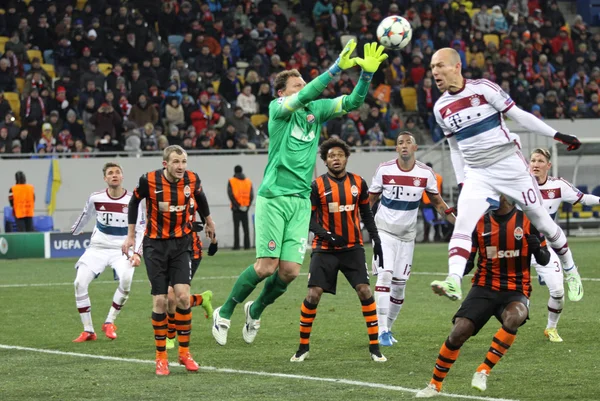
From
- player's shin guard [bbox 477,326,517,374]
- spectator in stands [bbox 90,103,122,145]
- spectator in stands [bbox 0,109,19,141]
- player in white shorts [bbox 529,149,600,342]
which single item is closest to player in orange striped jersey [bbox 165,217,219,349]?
player's shin guard [bbox 477,326,517,374]

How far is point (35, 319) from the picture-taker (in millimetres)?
14477

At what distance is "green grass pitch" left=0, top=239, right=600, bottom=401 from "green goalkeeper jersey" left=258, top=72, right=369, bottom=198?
1.63m

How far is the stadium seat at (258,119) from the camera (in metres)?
29.7

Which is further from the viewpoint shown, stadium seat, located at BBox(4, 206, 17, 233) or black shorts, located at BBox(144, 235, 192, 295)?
stadium seat, located at BBox(4, 206, 17, 233)

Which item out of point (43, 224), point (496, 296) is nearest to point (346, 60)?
point (496, 296)

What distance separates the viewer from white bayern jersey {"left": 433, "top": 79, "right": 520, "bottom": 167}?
8.99m

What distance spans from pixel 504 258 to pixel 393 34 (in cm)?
310

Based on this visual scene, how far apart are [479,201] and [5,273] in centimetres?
1532

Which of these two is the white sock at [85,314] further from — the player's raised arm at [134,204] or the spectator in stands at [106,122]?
the spectator in stands at [106,122]

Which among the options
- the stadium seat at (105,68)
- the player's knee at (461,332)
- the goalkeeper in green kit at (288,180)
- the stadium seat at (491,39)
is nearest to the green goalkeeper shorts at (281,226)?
the goalkeeper in green kit at (288,180)

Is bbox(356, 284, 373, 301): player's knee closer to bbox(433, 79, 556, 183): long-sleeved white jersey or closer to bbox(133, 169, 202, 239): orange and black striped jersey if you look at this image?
bbox(133, 169, 202, 239): orange and black striped jersey

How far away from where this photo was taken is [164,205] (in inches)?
395

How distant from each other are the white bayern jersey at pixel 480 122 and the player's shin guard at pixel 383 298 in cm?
300

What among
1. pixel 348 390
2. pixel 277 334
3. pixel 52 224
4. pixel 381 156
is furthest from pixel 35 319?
pixel 381 156
